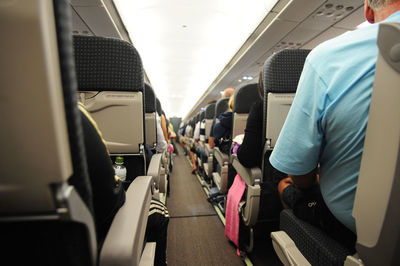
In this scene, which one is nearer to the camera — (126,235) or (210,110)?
(126,235)

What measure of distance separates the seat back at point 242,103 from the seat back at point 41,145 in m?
1.92

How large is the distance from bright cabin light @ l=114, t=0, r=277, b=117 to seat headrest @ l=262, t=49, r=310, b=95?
87.6 inches

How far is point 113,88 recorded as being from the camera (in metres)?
1.28

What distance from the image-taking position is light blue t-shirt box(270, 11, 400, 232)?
0.69 metres

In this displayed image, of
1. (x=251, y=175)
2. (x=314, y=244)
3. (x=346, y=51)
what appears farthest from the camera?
(x=251, y=175)

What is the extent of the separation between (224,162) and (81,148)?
244cm

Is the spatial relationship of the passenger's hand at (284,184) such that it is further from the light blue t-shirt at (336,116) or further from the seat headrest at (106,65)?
the seat headrest at (106,65)

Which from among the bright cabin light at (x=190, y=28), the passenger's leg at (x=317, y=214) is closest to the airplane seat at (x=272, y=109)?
the passenger's leg at (x=317, y=214)

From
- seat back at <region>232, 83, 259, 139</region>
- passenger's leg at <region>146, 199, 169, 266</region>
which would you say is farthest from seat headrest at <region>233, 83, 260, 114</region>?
passenger's leg at <region>146, 199, 169, 266</region>

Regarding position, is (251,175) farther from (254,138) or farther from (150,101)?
(150,101)

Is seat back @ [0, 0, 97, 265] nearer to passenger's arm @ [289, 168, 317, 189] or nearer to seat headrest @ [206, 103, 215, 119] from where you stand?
passenger's arm @ [289, 168, 317, 189]

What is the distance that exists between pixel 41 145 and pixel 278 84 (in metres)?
1.44

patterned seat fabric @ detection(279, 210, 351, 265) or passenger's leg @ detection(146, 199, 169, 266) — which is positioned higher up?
patterned seat fabric @ detection(279, 210, 351, 265)

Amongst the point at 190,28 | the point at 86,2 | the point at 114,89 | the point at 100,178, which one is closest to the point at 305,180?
the point at 100,178
